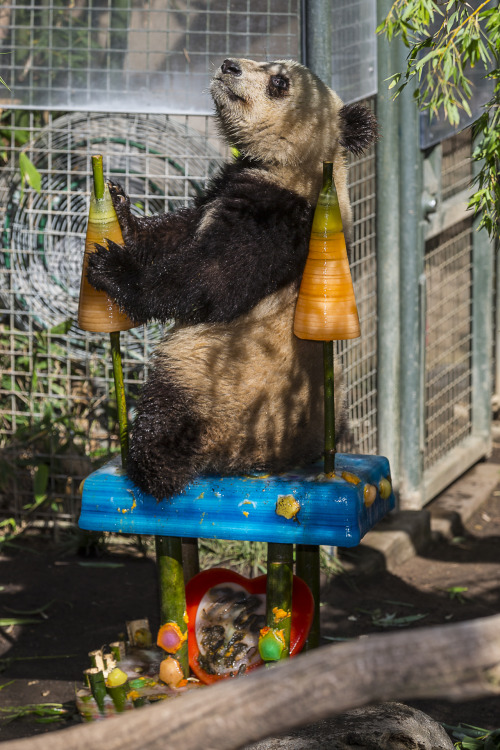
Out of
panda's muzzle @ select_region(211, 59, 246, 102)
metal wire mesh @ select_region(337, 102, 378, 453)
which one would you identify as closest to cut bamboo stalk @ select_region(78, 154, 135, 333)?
panda's muzzle @ select_region(211, 59, 246, 102)

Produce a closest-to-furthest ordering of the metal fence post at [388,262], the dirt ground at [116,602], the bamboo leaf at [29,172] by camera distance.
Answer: the dirt ground at [116,602] → the bamboo leaf at [29,172] → the metal fence post at [388,262]

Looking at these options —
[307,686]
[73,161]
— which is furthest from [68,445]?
[307,686]

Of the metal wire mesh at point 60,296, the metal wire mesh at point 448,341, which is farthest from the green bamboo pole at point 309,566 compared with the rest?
the metal wire mesh at point 448,341

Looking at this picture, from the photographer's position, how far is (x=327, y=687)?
1242 millimetres

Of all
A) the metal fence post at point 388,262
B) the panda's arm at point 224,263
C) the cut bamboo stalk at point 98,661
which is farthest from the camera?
the metal fence post at point 388,262

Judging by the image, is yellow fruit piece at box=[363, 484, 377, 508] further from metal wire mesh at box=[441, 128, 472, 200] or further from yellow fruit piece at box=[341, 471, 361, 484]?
metal wire mesh at box=[441, 128, 472, 200]

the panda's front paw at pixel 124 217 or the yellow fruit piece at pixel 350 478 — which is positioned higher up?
the panda's front paw at pixel 124 217

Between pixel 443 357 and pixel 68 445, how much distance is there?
2.62 metres

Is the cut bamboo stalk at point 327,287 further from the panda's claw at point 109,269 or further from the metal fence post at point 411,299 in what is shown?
the metal fence post at point 411,299

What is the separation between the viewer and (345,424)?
139 inches

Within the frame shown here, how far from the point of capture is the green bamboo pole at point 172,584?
316cm

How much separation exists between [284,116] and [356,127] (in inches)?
10.0

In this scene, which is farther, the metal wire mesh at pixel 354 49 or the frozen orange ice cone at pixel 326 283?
the metal wire mesh at pixel 354 49

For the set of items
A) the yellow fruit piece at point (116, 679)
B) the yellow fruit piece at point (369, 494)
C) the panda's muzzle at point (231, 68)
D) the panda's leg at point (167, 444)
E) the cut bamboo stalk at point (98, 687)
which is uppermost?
the panda's muzzle at point (231, 68)
